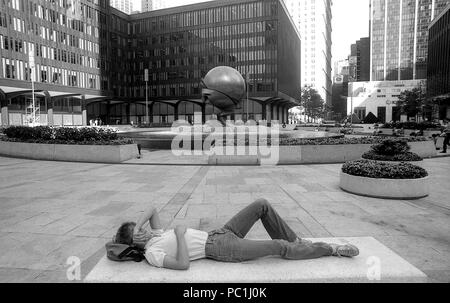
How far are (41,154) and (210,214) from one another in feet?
43.3

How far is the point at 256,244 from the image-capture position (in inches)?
154

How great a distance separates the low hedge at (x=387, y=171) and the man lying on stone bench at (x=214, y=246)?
4501 mm

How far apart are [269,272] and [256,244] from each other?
0.34 m

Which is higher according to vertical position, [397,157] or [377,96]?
[377,96]

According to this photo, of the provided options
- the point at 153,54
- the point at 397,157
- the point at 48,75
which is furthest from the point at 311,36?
the point at 397,157

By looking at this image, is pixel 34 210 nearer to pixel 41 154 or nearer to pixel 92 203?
pixel 92 203

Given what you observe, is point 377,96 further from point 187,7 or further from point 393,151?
point 393,151

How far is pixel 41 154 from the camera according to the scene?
16.5 m

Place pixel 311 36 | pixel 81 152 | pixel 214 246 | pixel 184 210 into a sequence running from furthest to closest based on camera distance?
pixel 311 36 < pixel 81 152 < pixel 184 210 < pixel 214 246

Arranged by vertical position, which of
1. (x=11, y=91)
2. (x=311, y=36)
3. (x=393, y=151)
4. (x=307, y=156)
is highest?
(x=311, y=36)

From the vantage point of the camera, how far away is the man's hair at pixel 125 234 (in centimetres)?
397

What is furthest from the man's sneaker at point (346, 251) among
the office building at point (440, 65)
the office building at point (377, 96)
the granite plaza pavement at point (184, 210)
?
the office building at point (377, 96)

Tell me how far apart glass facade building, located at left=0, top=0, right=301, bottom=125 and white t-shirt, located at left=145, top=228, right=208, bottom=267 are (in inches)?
2653
